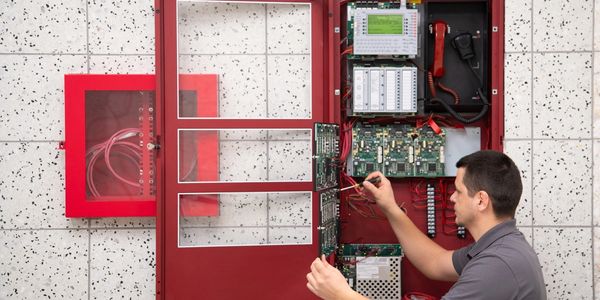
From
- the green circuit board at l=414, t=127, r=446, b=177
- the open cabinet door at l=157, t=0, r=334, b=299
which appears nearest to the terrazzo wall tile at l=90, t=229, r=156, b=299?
the open cabinet door at l=157, t=0, r=334, b=299

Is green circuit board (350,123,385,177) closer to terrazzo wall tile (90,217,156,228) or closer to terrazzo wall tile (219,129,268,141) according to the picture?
terrazzo wall tile (219,129,268,141)

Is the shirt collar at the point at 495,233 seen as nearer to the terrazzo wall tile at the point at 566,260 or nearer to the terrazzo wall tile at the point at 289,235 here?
the terrazzo wall tile at the point at 566,260

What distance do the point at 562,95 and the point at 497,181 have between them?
36.3 inches

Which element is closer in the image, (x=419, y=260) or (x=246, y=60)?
(x=419, y=260)

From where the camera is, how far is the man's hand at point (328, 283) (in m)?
1.60

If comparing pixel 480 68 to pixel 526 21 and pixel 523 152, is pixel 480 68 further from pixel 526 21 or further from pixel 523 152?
pixel 523 152

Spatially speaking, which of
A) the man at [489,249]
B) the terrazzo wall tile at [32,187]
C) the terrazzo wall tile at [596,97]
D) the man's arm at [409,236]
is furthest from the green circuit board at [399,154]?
the terrazzo wall tile at [32,187]

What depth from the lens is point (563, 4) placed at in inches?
89.6

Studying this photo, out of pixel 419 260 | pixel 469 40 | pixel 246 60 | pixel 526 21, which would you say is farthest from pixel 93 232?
pixel 526 21

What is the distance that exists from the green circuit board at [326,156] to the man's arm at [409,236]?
0.17 meters

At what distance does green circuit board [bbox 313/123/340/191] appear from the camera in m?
1.89

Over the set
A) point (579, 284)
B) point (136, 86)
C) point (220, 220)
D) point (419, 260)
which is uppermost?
point (136, 86)

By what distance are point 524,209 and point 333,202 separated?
0.97 metres

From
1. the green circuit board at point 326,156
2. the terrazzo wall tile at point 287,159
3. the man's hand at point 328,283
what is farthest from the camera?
the terrazzo wall tile at point 287,159
